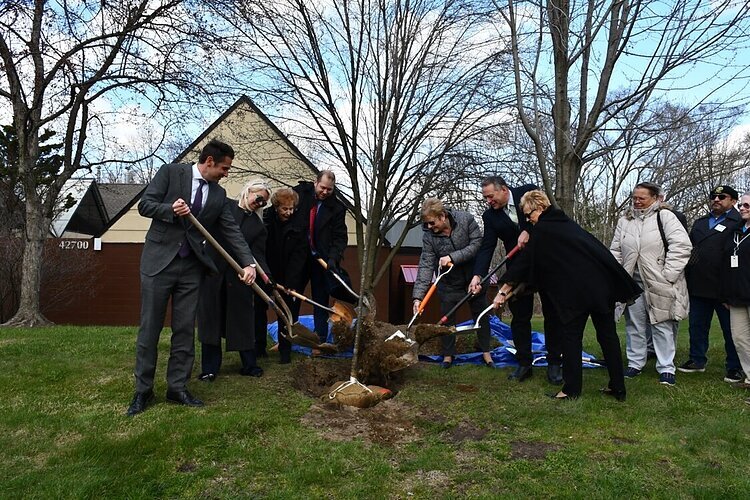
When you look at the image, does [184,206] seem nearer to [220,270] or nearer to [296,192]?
[220,270]

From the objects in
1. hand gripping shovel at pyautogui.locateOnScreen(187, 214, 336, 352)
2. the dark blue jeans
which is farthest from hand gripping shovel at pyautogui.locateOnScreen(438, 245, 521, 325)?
the dark blue jeans

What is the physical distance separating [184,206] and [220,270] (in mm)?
1148

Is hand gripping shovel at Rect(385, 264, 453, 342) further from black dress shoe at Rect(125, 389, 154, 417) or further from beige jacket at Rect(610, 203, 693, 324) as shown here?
black dress shoe at Rect(125, 389, 154, 417)

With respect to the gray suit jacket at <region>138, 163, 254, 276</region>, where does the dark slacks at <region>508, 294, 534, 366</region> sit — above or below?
below

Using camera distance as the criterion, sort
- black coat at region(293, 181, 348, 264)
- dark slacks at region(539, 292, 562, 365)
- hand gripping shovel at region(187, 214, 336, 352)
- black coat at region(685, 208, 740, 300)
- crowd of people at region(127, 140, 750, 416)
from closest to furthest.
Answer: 1. crowd of people at region(127, 140, 750, 416)
2. hand gripping shovel at region(187, 214, 336, 352)
3. dark slacks at region(539, 292, 562, 365)
4. black coat at region(685, 208, 740, 300)
5. black coat at region(293, 181, 348, 264)

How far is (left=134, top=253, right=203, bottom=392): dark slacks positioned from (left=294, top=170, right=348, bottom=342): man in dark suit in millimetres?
1608

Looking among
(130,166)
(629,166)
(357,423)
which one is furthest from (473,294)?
(629,166)

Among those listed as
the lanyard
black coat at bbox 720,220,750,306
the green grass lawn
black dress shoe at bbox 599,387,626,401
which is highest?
the lanyard

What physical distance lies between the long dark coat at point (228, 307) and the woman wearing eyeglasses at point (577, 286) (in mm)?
2444

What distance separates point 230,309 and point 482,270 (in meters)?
2.34

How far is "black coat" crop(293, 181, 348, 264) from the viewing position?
549cm

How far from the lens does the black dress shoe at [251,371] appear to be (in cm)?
490

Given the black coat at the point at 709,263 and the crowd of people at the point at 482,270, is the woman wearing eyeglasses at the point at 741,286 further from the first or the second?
the black coat at the point at 709,263

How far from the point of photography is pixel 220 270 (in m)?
4.74
